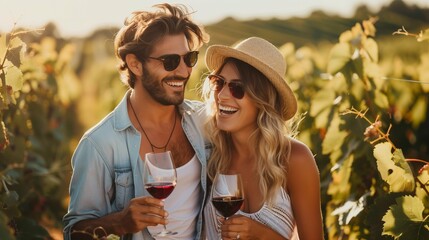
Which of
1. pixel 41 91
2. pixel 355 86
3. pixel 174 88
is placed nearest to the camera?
A: pixel 174 88

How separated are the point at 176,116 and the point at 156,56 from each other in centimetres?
41

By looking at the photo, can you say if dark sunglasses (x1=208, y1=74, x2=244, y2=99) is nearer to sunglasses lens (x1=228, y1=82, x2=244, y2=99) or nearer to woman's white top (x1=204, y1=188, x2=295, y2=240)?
sunglasses lens (x1=228, y1=82, x2=244, y2=99)

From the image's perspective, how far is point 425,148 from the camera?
30.6ft

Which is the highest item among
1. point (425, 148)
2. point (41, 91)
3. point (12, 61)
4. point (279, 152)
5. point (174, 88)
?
point (12, 61)

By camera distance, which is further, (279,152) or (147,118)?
(147,118)

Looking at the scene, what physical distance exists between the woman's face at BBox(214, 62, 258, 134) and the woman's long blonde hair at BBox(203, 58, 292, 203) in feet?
0.10

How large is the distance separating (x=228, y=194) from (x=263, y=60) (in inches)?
34.8

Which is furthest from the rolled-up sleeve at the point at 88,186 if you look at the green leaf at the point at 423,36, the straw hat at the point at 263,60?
the green leaf at the point at 423,36

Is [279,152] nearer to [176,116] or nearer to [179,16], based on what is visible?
[176,116]

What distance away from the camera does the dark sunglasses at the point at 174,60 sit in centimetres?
445

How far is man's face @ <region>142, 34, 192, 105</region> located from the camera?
14.6 feet

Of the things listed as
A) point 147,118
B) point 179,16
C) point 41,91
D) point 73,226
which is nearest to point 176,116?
point 147,118

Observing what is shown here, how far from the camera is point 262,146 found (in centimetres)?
431

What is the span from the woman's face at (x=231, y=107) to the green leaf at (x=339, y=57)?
4.95ft
